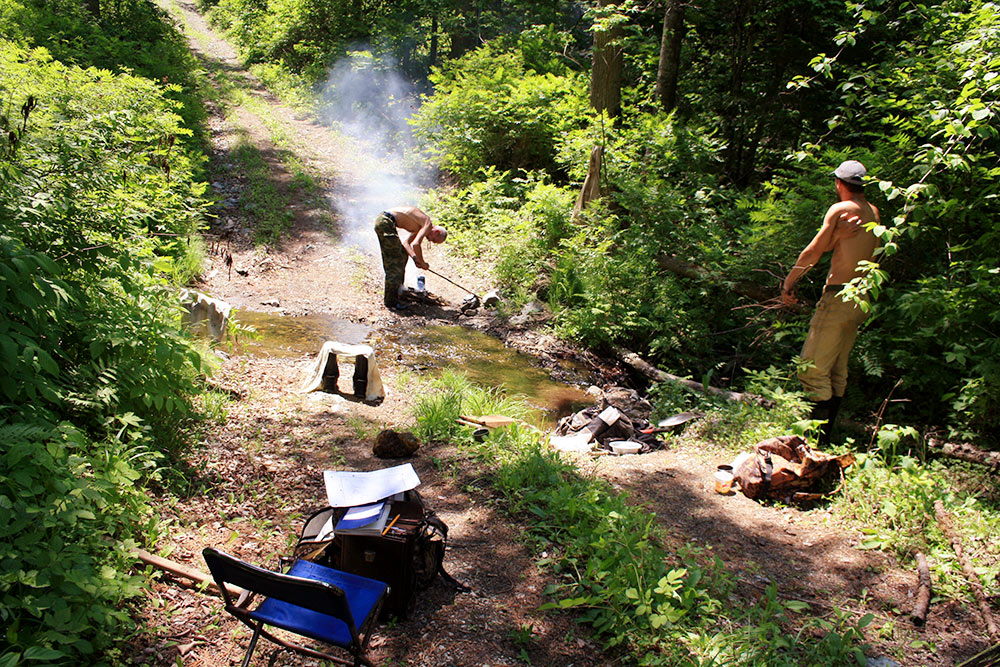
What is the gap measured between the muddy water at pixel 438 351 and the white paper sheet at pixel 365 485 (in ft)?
11.2

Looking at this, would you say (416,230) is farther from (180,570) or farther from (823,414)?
(180,570)

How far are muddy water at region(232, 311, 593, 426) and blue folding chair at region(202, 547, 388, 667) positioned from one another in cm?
405

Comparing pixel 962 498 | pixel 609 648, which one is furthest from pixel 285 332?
pixel 962 498

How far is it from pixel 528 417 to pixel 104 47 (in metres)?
14.1

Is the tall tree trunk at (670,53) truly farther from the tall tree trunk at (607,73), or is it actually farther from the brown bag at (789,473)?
the brown bag at (789,473)

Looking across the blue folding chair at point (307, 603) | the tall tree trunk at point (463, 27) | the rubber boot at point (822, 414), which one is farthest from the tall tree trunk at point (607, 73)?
the blue folding chair at point (307, 603)

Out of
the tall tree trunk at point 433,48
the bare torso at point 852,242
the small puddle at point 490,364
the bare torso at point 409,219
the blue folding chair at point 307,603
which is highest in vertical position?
the tall tree trunk at point 433,48

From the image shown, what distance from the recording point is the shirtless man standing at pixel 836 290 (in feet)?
18.1

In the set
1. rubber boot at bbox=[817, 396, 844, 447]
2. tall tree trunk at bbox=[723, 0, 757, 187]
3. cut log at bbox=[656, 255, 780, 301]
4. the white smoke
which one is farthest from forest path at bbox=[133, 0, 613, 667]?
tall tree trunk at bbox=[723, 0, 757, 187]

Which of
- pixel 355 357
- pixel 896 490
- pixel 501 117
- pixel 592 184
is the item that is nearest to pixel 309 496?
pixel 355 357

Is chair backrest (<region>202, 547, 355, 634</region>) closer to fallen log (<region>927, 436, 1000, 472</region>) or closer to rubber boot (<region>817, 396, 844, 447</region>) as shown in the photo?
rubber boot (<region>817, 396, 844, 447</region>)

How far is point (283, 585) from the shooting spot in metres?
2.38

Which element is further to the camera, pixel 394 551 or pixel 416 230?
pixel 416 230

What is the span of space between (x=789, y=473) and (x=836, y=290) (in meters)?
1.92
